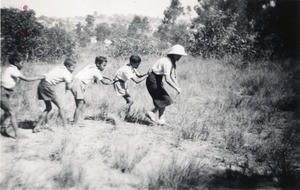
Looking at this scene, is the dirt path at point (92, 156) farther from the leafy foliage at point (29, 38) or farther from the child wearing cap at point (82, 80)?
the leafy foliage at point (29, 38)

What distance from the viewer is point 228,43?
53.5 feet

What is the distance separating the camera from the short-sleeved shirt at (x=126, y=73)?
5203mm

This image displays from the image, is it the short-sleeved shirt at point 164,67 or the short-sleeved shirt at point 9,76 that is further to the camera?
the short-sleeved shirt at point 164,67

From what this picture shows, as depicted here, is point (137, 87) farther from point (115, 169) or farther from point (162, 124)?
point (115, 169)

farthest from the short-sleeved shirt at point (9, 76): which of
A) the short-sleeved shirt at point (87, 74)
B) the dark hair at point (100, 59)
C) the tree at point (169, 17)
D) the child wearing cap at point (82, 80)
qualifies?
the tree at point (169, 17)

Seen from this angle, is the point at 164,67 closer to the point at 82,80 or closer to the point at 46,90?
the point at 82,80

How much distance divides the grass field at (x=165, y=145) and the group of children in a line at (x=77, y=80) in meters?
0.36

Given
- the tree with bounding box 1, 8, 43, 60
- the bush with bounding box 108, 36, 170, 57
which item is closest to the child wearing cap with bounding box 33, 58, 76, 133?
the tree with bounding box 1, 8, 43, 60

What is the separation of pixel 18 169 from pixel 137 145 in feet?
5.48

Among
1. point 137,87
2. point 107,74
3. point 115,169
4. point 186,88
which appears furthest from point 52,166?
point 107,74

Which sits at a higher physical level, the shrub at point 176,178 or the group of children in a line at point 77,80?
the group of children in a line at point 77,80

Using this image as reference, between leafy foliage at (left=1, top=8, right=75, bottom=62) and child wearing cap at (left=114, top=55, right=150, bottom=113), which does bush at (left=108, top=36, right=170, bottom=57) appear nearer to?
leafy foliage at (left=1, top=8, right=75, bottom=62)

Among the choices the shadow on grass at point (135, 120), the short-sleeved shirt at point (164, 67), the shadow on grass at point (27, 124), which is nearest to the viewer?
the shadow on grass at point (27, 124)

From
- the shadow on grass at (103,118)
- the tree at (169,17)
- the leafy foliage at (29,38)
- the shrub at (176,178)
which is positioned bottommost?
the shrub at (176,178)
